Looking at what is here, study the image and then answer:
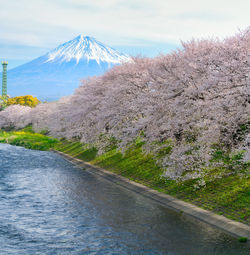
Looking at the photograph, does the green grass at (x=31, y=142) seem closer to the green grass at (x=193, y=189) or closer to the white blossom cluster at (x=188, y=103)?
the white blossom cluster at (x=188, y=103)

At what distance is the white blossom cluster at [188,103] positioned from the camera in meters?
23.3

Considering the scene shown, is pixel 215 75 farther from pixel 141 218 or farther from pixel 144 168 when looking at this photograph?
pixel 144 168

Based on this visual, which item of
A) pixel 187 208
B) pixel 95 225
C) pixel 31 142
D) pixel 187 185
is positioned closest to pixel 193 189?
pixel 187 185

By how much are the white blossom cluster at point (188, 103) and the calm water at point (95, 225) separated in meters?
4.83

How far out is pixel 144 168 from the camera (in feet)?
118

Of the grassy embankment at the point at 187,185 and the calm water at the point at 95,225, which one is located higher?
the grassy embankment at the point at 187,185

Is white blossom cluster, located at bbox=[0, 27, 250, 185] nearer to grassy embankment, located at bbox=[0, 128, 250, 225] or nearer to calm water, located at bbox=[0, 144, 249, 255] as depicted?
grassy embankment, located at bbox=[0, 128, 250, 225]

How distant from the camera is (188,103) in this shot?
92.4ft

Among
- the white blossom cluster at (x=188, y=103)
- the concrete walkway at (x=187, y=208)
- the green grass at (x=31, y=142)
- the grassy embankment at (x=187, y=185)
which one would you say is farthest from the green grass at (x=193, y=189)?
the green grass at (x=31, y=142)

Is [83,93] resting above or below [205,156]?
above

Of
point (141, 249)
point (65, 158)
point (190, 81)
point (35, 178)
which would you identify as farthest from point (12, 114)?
point (141, 249)

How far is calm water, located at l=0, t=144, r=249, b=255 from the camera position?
17.4 m

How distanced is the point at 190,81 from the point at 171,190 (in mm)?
9227

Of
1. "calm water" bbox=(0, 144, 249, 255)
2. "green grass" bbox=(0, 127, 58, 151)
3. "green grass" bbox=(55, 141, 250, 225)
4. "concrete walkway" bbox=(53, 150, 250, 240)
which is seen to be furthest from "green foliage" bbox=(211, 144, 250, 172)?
"green grass" bbox=(0, 127, 58, 151)
